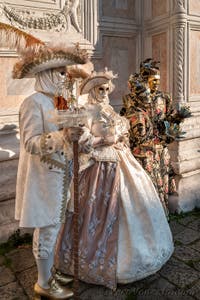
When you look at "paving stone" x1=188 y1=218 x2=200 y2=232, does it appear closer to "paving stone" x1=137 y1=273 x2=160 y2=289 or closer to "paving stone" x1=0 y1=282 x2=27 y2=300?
"paving stone" x1=137 y1=273 x2=160 y2=289

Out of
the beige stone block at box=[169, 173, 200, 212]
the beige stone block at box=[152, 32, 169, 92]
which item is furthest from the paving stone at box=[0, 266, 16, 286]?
the beige stone block at box=[152, 32, 169, 92]

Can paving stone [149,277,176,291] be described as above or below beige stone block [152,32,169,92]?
below

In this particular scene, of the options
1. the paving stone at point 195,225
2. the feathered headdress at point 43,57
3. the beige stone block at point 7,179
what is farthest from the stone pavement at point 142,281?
the feathered headdress at point 43,57

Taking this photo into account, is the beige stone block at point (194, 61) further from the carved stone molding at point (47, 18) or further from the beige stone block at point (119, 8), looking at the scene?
the carved stone molding at point (47, 18)

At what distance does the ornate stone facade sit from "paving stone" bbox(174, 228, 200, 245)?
58cm

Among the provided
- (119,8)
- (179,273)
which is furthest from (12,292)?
(119,8)

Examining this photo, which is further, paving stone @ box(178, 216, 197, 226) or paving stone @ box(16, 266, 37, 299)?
paving stone @ box(178, 216, 197, 226)

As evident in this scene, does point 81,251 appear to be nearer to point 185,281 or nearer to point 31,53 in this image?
point 185,281

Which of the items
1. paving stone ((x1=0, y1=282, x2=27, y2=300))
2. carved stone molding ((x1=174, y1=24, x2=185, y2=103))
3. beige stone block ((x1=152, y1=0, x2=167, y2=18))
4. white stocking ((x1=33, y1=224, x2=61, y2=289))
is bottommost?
paving stone ((x1=0, y1=282, x2=27, y2=300))

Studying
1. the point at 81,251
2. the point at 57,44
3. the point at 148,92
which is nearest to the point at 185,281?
the point at 81,251

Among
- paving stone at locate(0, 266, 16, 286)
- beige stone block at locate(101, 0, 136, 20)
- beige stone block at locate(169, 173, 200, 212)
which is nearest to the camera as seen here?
paving stone at locate(0, 266, 16, 286)

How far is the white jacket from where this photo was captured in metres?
2.02

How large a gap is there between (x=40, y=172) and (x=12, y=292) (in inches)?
48.3

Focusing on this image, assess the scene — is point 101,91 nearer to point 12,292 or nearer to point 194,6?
A: point 12,292
